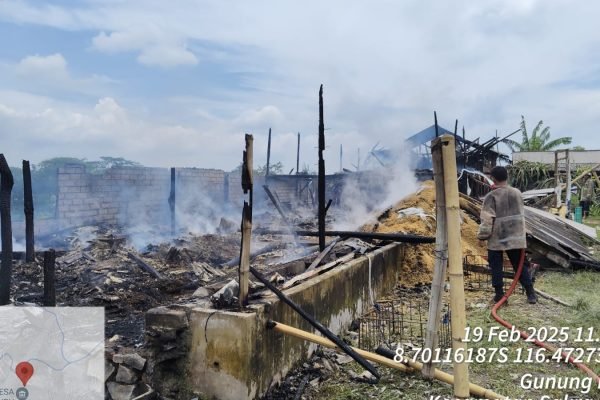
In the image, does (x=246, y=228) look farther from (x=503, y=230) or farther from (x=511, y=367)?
(x=503, y=230)

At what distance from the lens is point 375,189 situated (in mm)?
16922

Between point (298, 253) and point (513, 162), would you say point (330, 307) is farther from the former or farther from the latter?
point (513, 162)

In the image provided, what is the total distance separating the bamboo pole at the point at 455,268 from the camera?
3.19 metres

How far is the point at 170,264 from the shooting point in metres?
9.23

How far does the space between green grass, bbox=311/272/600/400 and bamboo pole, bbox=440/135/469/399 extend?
31.3 inches

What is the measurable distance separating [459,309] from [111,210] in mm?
14156

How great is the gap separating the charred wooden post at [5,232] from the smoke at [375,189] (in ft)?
29.8

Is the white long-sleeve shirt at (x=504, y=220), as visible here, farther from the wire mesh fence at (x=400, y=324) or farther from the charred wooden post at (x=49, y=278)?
the charred wooden post at (x=49, y=278)

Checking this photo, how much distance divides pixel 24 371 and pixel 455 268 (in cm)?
444

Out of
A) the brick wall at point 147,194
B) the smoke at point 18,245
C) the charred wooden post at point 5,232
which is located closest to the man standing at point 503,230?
the charred wooden post at point 5,232

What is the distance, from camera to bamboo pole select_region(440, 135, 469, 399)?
3.19 m

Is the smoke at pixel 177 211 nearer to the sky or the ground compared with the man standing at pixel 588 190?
nearer to the ground

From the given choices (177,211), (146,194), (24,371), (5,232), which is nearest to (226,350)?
(24,371)

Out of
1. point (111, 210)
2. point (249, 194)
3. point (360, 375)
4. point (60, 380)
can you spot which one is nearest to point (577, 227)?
point (360, 375)
